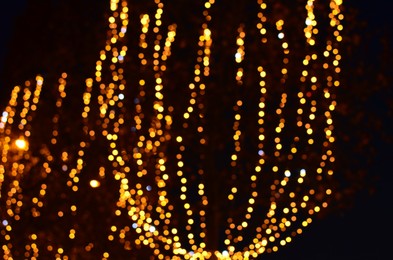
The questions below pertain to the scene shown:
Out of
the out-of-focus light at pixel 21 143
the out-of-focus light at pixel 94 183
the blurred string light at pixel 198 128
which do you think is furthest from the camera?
the out-of-focus light at pixel 21 143

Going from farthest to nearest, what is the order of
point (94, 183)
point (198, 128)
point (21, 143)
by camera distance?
1. point (21, 143)
2. point (94, 183)
3. point (198, 128)

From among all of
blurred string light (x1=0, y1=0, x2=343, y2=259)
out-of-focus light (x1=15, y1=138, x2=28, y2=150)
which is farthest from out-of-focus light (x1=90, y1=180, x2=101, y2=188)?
out-of-focus light (x1=15, y1=138, x2=28, y2=150)

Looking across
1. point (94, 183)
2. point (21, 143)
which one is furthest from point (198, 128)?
point (21, 143)

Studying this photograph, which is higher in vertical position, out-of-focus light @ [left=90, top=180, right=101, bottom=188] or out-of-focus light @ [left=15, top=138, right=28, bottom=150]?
out-of-focus light @ [left=15, top=138, right=28, bottom=150]

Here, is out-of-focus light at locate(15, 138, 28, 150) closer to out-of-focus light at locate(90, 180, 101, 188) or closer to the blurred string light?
the blurred string light

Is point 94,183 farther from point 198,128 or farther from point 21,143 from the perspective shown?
point 198,128

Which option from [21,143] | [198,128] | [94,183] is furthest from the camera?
[21,143]

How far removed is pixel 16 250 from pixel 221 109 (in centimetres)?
384

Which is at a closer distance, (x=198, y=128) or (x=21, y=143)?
(x=198, y=128)

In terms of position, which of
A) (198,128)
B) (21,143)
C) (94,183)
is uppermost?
(21,143)

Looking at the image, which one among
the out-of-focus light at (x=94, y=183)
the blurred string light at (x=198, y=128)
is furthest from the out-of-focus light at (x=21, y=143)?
the out-of-focus light at (x=94, y=183)

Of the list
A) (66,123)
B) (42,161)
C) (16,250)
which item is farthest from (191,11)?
(16,250)

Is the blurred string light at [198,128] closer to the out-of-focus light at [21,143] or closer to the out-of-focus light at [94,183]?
the out-of-focus light at [21,143]

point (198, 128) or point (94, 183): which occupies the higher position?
point (198, 128)
